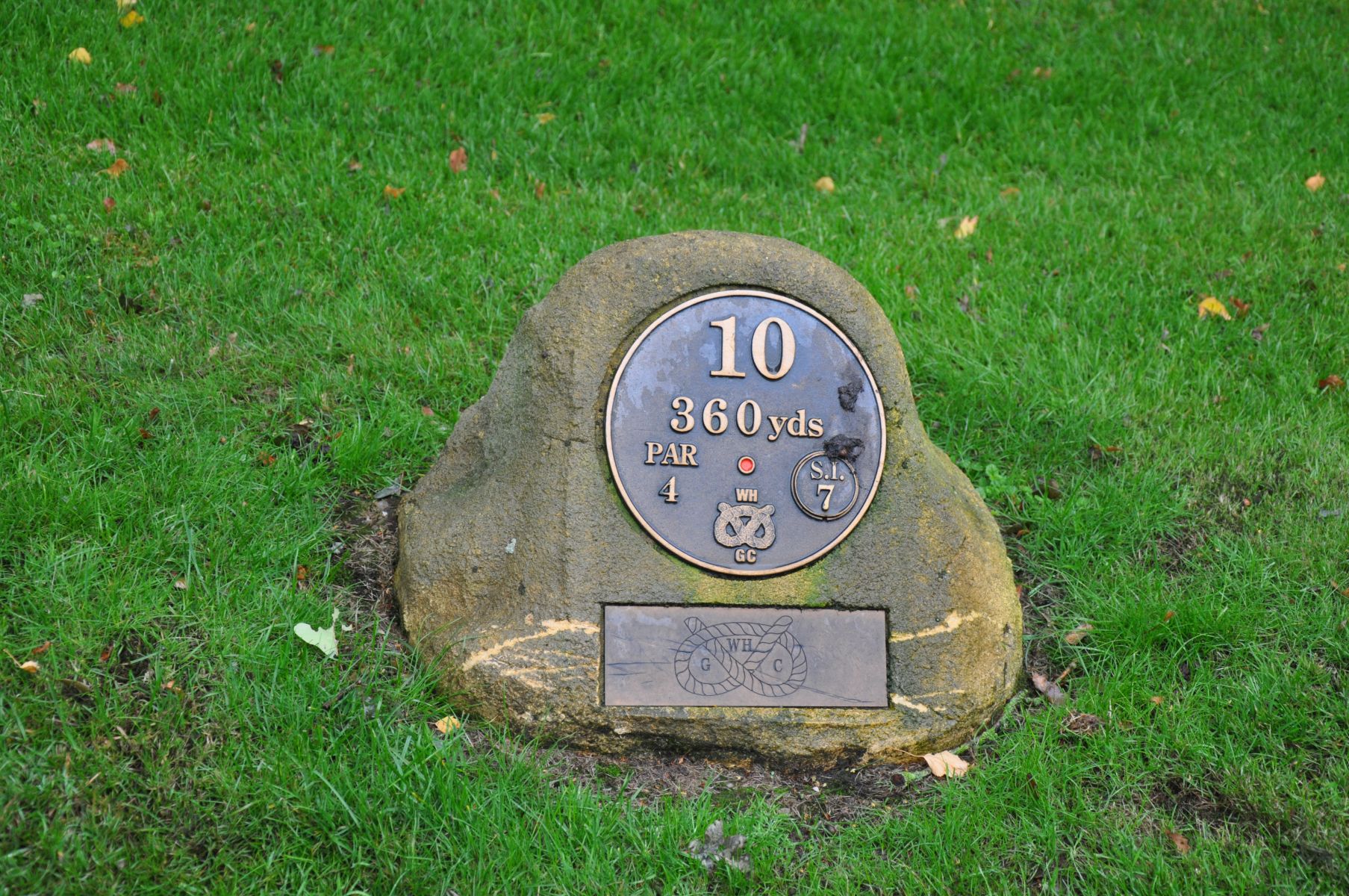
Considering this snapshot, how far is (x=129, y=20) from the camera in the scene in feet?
18.5

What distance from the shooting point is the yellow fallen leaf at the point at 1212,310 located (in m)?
4.91

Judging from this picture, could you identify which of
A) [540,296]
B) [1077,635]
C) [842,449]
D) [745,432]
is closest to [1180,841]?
[1077,635]

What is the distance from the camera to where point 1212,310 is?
493 centimetres

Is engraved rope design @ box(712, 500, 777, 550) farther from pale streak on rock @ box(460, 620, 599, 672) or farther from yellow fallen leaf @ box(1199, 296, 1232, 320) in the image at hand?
yellow fallen leaf @ box(1199, 296, 1232, 320)

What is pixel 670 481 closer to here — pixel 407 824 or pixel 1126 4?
pixel 407 824

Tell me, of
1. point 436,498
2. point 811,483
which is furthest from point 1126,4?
point 436,498

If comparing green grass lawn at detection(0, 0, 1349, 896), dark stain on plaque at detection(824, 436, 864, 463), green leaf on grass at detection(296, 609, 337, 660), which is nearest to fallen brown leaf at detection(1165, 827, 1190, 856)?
green grass lawn at detection(0, 0, 1349, 896)

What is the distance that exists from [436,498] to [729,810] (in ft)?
4.33

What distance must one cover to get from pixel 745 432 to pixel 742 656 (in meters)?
0.65

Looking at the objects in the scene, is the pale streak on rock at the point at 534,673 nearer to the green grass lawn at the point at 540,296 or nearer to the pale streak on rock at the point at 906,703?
the green grass lawn at the point at 540,296

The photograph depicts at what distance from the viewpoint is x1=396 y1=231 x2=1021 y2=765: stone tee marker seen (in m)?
2.99

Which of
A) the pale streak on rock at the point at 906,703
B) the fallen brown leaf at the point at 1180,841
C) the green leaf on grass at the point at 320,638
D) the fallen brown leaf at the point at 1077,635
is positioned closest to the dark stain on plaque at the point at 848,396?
the pale streak on rock at the point at 906,703

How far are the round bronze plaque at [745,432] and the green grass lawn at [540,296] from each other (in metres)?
0.75

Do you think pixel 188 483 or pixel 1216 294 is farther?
pixel 1216 294
